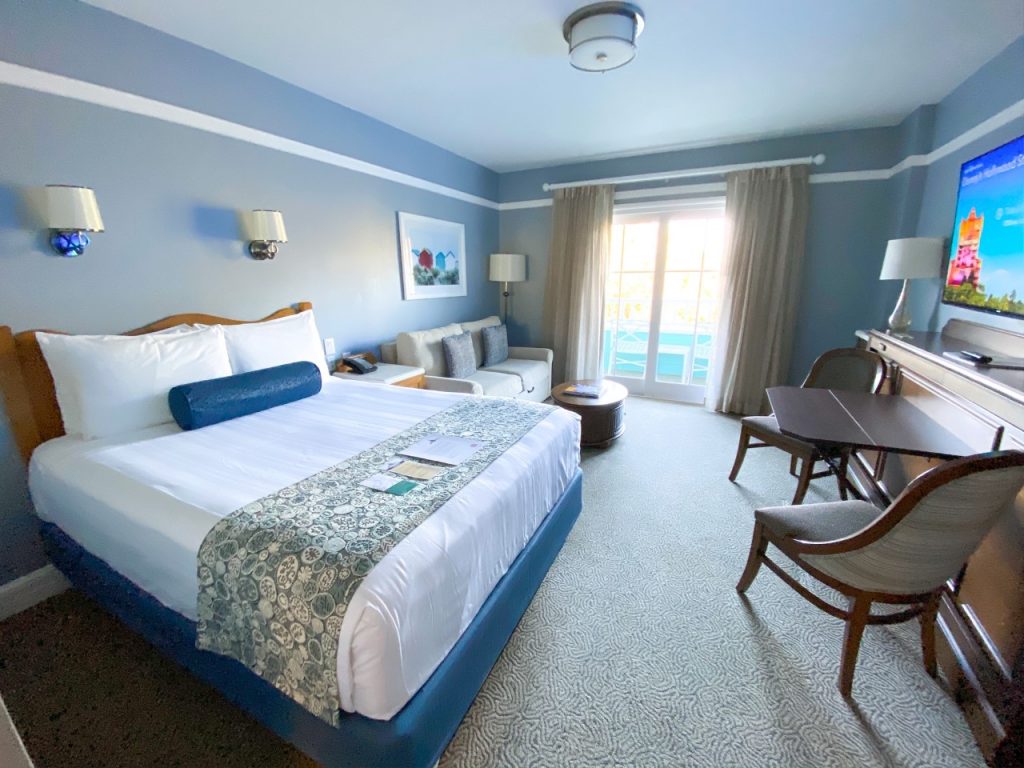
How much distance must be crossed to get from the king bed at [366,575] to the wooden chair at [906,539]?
97 cm

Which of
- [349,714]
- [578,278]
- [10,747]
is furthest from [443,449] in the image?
[578,278]

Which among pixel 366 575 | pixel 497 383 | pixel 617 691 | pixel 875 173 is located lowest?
pixel 617 691

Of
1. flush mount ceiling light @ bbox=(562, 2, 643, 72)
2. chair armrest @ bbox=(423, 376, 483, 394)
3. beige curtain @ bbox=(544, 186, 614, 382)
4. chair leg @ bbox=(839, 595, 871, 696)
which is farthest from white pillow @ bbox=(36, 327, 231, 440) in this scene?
beige curtain @ bbox=(544, 186, 614, 382)

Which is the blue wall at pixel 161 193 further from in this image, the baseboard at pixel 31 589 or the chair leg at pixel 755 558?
the chair leg at pixel 755 558

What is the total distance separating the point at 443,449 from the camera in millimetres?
1668

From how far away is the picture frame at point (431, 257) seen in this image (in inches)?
142

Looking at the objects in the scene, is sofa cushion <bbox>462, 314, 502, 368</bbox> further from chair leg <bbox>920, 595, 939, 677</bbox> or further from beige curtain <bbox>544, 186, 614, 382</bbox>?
chair leg <bbox>920, 595, 939, 677</bbox>

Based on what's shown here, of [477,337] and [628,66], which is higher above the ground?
[628,66]

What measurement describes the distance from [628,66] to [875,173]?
8.02 feet

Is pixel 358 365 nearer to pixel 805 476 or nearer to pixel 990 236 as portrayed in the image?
pixel 805 476

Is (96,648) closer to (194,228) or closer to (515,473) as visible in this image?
(515,473)

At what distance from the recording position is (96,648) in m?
1.59

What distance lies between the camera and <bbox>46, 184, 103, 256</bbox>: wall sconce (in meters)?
1.66

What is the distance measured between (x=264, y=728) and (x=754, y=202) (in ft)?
15.0
